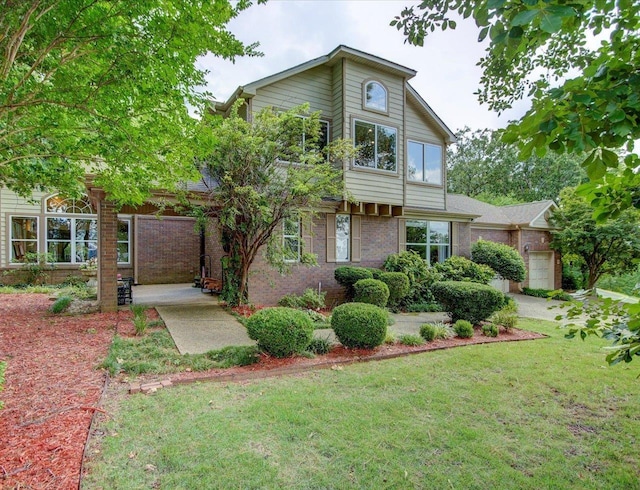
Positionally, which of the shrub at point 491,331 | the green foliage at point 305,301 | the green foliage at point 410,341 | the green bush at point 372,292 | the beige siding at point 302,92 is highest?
the beige siding at point 302,92

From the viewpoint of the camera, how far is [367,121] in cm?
1221

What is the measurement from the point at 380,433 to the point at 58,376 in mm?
4356

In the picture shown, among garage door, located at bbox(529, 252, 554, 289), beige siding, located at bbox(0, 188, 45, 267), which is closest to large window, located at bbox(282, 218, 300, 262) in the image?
beige siding, located at bbox(0, 188, 45, 267)

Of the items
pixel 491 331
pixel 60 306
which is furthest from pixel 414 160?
pixel 60 306

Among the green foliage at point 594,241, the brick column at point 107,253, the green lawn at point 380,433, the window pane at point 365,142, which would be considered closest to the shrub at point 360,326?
the green lawn at point 380,433

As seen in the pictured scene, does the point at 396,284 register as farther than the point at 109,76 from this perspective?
Yes

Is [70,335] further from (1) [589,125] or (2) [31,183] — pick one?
(1) [589,125]

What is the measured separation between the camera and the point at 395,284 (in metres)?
11.1

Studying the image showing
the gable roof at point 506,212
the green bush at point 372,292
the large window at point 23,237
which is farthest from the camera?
the gable roof at point 506,212

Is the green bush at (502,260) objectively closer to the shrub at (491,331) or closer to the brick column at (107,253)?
the shrub at (491,331)

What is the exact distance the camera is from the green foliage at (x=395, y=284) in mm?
11109

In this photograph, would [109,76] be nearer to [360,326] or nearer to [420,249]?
[360,326]

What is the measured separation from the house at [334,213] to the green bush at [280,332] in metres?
4.23

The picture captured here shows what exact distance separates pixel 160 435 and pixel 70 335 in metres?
4.84
